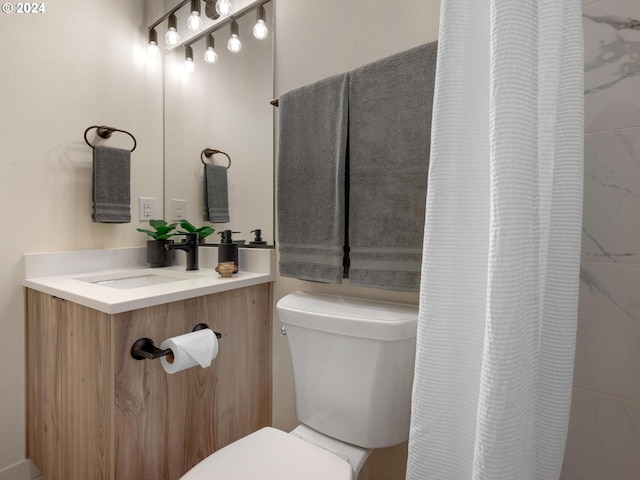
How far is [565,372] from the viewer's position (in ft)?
2.01

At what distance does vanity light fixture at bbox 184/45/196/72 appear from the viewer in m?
1.73

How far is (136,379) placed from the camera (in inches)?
38.6

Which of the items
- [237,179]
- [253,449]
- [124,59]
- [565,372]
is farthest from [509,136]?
[124,59]

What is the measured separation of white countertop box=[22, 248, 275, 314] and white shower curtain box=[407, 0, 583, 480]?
764 mm

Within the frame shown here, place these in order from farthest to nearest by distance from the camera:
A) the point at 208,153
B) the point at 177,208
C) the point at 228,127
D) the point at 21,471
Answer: the point at 177,208 → the point at 208,153 → the point at 228,127 → the point at 21,471

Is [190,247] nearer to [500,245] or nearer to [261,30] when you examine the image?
[261,30]

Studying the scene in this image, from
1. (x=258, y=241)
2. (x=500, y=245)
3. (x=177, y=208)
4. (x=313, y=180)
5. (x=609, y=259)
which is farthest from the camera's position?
(x=177, y=208)

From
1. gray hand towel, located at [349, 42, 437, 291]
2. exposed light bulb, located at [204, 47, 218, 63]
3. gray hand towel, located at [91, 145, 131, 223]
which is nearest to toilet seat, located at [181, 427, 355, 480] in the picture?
gray hand towel, located at [349, 42, 437, 291]

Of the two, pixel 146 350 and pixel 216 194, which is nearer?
pixel 146 350

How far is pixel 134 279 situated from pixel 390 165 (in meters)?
1.18

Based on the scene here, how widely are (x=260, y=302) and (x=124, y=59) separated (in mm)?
1315

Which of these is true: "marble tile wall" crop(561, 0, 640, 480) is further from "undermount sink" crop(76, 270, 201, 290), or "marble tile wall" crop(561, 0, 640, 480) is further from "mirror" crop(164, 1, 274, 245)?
"undermount sink" crop(76, 270, 201, 290)

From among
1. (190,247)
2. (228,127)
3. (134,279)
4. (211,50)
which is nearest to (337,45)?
(228,127)

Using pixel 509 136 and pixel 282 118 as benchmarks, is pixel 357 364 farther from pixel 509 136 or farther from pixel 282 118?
pixel 282 118
